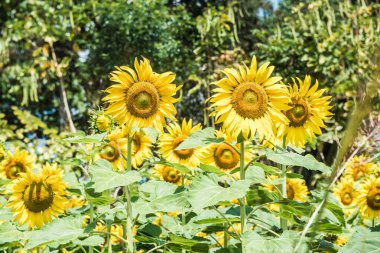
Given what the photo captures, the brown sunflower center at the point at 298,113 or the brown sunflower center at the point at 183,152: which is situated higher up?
the brown sunflower center at the point at 298,113

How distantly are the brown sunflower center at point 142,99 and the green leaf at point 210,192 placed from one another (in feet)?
1.17

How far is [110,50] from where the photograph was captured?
7074 mm

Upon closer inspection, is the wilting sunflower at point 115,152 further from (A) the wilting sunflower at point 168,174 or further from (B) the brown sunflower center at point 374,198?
(B) the brown sunflower center at point 374,198

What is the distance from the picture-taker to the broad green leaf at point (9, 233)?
1.62m

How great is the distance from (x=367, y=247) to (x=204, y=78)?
19.7ft

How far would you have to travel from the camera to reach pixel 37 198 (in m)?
1.79

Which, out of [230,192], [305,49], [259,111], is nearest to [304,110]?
[259,111]

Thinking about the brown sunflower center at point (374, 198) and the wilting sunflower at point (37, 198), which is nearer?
the wilting sunflower at point (37, 198)

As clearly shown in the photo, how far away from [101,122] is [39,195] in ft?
1.10

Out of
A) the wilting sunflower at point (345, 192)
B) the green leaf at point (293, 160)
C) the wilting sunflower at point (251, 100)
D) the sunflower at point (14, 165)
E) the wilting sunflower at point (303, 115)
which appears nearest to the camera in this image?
the green leaf at point (293, 160)

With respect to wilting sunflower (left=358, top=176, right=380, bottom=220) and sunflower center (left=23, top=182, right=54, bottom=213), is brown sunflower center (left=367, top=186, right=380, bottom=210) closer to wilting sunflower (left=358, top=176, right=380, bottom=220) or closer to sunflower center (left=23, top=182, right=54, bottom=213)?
wilting sunflower (left=358, top=176, right=380, bottom=220)

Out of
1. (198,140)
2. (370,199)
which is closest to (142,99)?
(198,140)

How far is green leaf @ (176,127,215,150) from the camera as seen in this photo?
1.34m

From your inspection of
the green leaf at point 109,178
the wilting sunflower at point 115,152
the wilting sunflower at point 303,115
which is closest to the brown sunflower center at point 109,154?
the wilting sunflower at point 115,152
